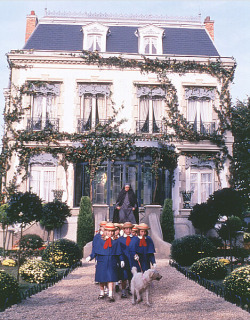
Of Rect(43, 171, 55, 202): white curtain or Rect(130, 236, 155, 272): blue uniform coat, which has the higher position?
Rect(43, 171, 55, 202): white curtain

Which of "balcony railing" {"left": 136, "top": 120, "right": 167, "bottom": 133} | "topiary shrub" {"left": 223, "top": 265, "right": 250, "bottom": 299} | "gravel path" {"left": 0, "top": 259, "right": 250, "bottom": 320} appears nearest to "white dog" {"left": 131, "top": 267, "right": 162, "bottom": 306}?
"gravel path" {"left": 0, "top": 259, "right": 250, "bottom": 320}

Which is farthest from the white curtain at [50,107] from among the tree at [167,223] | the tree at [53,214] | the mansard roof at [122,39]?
the tree at [167,223]

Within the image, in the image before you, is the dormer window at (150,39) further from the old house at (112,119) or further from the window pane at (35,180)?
the window pane at (35,180)

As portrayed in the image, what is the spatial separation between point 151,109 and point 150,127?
1.08 m

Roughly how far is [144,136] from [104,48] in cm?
599

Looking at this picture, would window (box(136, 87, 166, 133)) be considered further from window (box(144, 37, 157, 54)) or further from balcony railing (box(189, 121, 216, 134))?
window (box(144, 37, 157, 54))

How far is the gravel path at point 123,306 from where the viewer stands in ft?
24.8

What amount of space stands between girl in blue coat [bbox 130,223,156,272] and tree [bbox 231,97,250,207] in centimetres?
1459

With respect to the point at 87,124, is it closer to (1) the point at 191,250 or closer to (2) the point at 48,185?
(2) the point at 48,185

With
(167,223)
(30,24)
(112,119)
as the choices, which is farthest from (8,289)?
(30,24)

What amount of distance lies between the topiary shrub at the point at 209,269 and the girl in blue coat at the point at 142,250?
2497 mm

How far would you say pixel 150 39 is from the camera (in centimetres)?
2408

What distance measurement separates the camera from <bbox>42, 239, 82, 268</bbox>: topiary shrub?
44.2 feet

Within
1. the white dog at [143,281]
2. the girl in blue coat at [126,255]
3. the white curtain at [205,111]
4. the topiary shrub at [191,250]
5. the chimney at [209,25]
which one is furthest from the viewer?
the chimney at [209,25]
